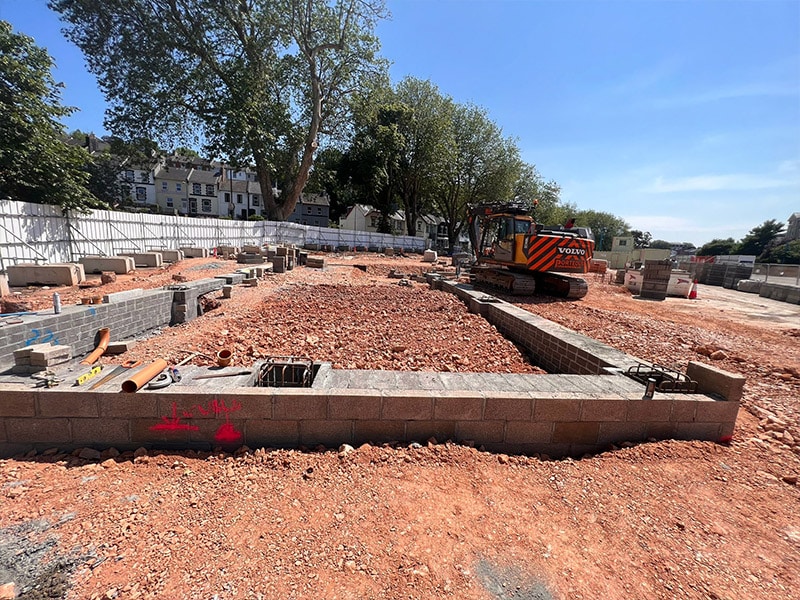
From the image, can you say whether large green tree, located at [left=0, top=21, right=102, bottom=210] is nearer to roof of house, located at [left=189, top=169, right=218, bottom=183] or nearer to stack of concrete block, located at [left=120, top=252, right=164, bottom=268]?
stack of concrete block, located at [left=120, top=252, right=164, bottom=268]

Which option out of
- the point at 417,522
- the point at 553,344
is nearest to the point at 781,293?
the point at 553,344

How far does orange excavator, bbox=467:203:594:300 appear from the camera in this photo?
11305mm

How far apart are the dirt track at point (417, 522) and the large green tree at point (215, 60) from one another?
22.0m

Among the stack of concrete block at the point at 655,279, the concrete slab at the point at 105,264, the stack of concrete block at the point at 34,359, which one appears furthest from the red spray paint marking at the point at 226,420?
the stack of concrete block at the point at 655,279

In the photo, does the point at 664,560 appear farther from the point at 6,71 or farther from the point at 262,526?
the point at 6,71

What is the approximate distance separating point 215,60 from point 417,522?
2868cm

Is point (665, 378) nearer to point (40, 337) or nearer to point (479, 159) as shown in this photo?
point (40, 337)

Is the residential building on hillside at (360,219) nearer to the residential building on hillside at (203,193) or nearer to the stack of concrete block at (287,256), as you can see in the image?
the residential building on hillside at (203,193)

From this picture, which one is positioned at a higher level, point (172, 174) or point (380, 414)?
point (172, 174)

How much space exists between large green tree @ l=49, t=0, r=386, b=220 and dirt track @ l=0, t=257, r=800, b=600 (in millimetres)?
22047

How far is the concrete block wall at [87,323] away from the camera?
4273 mm

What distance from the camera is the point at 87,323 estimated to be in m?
5.25

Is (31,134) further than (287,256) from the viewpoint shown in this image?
No

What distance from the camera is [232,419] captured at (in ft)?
10.2
